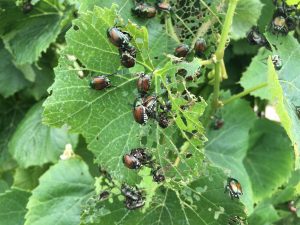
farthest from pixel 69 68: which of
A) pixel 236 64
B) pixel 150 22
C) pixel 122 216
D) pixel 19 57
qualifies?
pixel 236 64

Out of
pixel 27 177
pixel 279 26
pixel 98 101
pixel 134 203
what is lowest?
pixel 27 177

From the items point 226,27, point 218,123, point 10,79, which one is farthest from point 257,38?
point 10,79

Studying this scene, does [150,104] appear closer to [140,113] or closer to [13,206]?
[140,113]

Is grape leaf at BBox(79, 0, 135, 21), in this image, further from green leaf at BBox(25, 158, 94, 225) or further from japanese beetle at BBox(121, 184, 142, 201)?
green leaf at BBox(25, 158, 94, 225)

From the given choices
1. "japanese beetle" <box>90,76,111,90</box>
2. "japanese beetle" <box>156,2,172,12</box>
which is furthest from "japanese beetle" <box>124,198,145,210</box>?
"japanese beetle" <box>156,2,172,12</box>

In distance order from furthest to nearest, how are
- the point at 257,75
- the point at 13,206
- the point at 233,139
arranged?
the point at 233,139
the point at 257,75
the point at 13,206

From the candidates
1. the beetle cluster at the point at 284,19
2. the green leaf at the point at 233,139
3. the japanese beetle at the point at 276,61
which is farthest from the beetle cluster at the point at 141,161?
the green leaf at the point at 233,139
